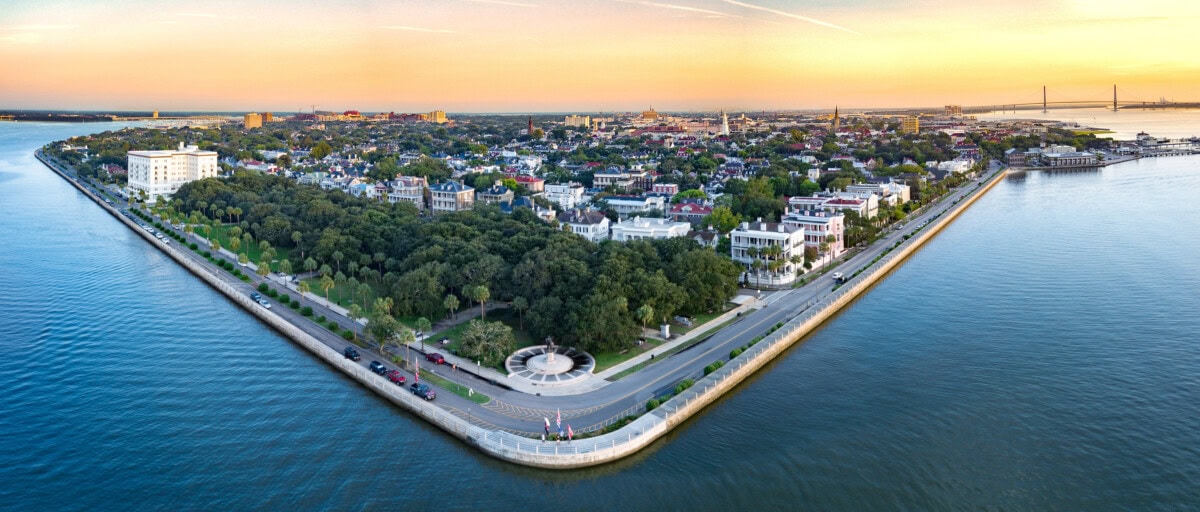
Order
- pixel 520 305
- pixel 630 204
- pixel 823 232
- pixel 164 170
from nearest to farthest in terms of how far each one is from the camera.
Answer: pixel 520 305
pixel 823 232
pixel 630 204
pixel 164 170

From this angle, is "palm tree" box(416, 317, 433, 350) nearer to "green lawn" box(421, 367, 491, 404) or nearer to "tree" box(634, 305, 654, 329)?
"green lawn" box(421, 367, 491, 404)

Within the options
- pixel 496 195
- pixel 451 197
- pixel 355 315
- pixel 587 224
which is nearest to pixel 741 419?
pixel 355 315

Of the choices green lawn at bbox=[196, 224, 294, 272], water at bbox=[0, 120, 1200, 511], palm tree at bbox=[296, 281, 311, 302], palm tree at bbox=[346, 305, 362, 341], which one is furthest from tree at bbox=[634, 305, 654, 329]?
green lawn at bbox=[196, 224, 294, 272]

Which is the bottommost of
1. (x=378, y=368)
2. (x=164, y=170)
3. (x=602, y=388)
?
(x=602, y=388)

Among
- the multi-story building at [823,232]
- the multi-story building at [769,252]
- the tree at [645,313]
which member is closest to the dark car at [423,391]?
the tree at [645,313]

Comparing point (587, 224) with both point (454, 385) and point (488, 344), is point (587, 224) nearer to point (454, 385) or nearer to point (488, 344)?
point (488, 344)

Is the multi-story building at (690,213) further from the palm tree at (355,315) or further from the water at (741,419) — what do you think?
the palm tree at (355,315)

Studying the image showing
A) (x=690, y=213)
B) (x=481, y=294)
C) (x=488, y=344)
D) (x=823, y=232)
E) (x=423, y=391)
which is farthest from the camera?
(x=690, y=213)
